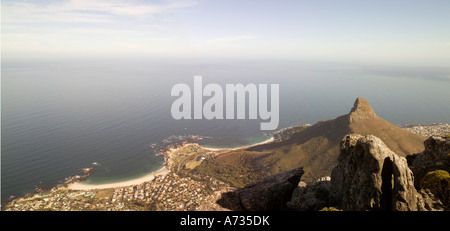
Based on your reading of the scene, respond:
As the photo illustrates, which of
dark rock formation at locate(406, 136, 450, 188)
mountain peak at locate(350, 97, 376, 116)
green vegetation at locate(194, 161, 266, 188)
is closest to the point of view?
dark rock formation at locate(406, 136, 450, 188)

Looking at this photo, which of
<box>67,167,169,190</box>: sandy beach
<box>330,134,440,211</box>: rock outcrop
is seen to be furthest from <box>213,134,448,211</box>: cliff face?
<box>67,167,169,190</box>: sandy beach

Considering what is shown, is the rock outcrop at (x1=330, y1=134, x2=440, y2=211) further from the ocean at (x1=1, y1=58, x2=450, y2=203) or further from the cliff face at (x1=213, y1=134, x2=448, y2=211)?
the ocean at (x1=1, y1=58, x2=450, y2=203)

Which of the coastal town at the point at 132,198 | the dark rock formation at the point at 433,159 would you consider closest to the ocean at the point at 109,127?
the coastal town at the point at 132,198

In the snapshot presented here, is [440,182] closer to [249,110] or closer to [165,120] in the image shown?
[165,120]

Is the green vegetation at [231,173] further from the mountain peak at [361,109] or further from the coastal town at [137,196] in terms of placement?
the mountain peak at [361,109]

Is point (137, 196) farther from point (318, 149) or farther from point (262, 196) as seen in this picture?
point (318, 149)

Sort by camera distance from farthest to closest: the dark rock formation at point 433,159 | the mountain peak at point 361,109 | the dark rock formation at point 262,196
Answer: the mountain peak at point 361,109, the dark rock formation at point 262,196, the dark rock formation at point 433,159

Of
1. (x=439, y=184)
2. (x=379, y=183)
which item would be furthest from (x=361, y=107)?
(x=379, y=183)
